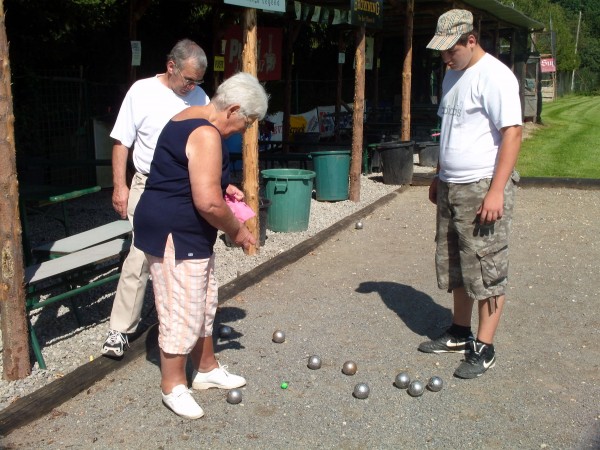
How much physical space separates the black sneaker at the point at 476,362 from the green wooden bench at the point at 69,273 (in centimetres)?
239

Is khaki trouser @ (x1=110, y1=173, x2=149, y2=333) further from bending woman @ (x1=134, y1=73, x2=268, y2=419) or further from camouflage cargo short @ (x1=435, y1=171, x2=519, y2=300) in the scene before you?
camouflage cargo short @ (x1=435, y1=171, x2=519, y2=300)

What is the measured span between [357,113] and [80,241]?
5.98 metres

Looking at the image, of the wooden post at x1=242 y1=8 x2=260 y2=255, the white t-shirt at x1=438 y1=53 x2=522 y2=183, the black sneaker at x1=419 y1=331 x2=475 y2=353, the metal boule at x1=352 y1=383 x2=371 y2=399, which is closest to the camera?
the white t-shirt at x1=438 y1=53 x2=522 y2=183

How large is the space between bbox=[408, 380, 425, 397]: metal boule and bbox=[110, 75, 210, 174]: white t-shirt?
2.09m

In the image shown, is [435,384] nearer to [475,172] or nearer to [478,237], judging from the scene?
[478,237]

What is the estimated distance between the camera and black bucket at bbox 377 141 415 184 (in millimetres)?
12508

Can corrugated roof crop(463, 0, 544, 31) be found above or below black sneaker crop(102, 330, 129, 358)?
above

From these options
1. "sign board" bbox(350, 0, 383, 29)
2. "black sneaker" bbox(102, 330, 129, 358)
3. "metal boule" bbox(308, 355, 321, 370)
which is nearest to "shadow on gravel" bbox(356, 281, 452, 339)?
"metal boule" bbox(308, 355, 321, 370)

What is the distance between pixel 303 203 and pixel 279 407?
476 cm

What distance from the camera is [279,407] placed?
13.5ft

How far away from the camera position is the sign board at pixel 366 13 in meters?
10.3

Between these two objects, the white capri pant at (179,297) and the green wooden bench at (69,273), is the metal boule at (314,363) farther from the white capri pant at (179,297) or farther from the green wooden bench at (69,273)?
the green wooden bench at (69,273)

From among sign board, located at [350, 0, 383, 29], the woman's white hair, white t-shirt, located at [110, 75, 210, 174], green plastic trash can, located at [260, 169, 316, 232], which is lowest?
green plastic trash can, located at [260, 169, 316, 232]

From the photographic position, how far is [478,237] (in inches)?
169
